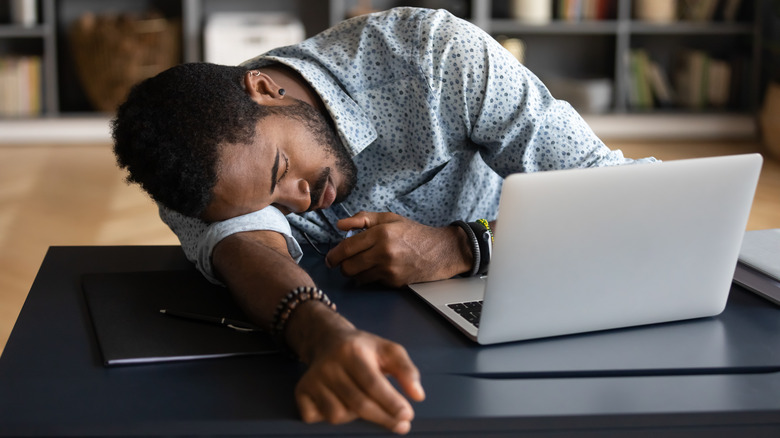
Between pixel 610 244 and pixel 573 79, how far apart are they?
4.21 metres

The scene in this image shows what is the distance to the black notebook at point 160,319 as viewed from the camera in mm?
911

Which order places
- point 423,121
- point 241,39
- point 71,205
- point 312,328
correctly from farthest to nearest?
point 241,39, point 71,205, point 423,121, point 312,328

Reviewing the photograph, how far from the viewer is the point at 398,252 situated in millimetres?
1130

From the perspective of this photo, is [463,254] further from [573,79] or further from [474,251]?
[573,79]

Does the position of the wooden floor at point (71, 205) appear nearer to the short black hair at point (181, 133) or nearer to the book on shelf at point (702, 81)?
the book on shelf at point (702, 81)

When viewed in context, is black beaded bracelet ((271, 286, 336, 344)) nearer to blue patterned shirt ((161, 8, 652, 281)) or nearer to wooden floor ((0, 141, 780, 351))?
blue patterned shirt ((161, 8, 652, 281))

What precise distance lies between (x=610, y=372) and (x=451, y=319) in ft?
0.67

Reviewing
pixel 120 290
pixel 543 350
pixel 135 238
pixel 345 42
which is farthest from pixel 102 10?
pixel 543 350

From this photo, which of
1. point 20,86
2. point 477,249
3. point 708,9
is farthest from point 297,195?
point 708,9

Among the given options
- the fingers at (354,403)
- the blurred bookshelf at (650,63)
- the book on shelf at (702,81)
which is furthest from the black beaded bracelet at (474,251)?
the book on shelf at (702,81)

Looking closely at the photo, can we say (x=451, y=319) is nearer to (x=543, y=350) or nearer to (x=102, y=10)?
(x=543, y=350)

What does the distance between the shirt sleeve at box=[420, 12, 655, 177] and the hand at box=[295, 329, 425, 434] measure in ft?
1.94

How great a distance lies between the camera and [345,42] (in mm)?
1443

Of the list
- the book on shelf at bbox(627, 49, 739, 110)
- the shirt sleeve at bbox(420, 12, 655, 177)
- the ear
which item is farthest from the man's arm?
the book on shelf at bbox(627, 49, 739, 110)
